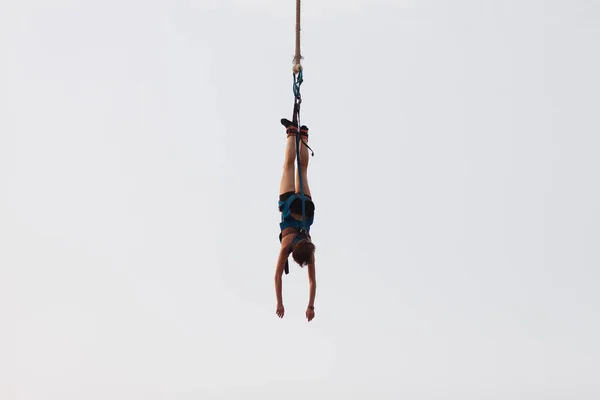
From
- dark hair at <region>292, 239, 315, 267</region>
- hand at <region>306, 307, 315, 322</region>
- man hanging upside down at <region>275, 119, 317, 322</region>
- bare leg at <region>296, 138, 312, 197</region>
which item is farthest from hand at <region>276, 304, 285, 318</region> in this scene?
bare leg at <region>296, 138, 312, 197</region>

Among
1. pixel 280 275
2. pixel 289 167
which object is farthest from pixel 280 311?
pixel 289 167

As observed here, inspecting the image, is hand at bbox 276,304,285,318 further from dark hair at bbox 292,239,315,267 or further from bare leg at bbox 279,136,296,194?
bare leg at bbox 279,136,296,194

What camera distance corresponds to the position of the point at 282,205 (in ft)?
85.0

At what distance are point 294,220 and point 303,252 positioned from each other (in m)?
0.71

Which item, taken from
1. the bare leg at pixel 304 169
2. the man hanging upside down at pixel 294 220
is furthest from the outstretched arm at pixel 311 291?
the bare leg at pixel 304 169

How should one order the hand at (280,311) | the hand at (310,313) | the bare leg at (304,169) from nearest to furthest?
the hand at (280,311) → the hand at (310,313) → the bare leg at (304,169)

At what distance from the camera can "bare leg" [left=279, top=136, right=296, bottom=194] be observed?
26.0m

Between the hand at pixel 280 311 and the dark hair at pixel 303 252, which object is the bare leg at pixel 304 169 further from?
the hand at pixel 280 311

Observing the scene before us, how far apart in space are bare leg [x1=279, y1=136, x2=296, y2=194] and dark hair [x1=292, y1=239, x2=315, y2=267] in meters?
1.21

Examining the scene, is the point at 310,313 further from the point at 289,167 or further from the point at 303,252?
the point at 289,167

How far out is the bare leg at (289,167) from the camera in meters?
26.0

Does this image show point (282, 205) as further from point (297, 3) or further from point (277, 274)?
point (297, 3)

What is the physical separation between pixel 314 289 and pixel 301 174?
7.06 feet

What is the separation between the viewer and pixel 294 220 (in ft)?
83.8
